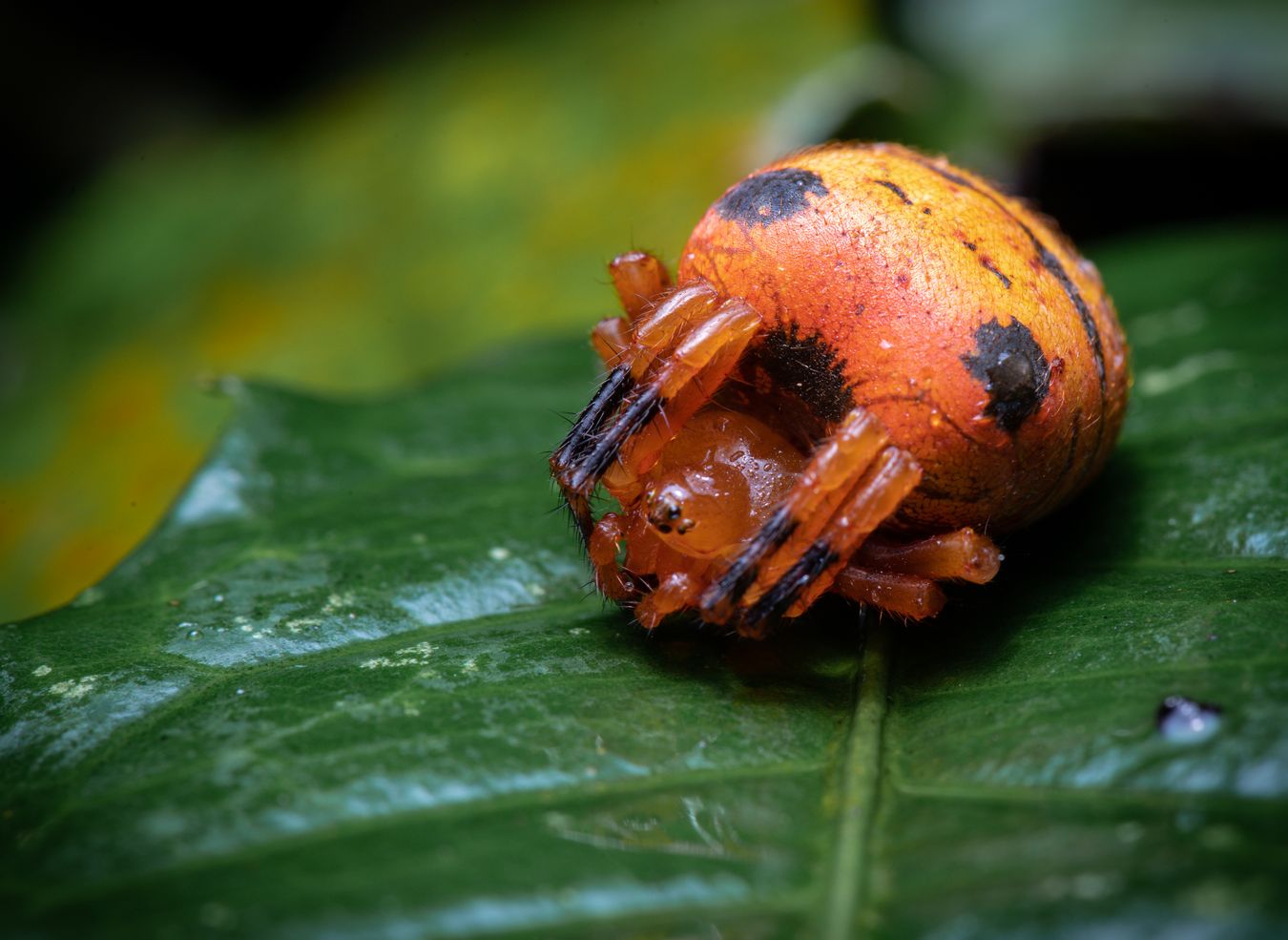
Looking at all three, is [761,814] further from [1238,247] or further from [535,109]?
[535,109]

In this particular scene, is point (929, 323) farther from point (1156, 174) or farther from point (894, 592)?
point (1156, 174)

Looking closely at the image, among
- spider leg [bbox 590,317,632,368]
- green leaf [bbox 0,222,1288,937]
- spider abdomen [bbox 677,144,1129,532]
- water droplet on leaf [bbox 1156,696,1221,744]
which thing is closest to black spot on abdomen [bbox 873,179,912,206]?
spider abdomen [bbox 677,144,1129,532]

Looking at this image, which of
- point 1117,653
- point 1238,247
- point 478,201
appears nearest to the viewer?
point 1117,653

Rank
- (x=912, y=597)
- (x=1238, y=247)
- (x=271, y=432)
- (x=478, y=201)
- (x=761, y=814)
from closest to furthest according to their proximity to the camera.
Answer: (x=761, y=814) → (x=912, y=597) → (x=271, y=432) → (x=1238, y=247) → (x=478, y=201)

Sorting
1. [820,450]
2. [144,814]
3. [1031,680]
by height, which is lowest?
[1031,680]

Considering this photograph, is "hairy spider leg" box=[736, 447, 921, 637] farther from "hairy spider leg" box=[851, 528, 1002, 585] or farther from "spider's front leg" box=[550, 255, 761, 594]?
"spider's front leg" box=[550, 255, 761, 594]

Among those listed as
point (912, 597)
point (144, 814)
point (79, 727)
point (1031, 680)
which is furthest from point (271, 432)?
point (1031, 680)

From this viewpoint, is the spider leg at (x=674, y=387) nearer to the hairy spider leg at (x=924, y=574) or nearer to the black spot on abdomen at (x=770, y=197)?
the black spot on abdomen at (x=770, y=197)
